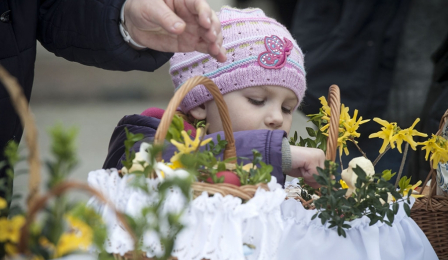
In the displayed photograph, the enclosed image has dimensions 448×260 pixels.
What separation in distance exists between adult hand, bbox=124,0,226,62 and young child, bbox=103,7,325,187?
0.90 feet

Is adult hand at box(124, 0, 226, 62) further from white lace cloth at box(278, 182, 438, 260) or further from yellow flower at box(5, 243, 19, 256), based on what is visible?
yellow flower at box(5, 243, 19, 256)

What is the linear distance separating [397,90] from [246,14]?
3.84 ft

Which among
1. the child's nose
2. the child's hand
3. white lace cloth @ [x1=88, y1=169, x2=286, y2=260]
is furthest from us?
the child's nose

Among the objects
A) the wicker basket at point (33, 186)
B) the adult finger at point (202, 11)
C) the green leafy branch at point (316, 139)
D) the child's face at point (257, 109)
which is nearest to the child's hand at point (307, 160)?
the green leafy branch at point (316, 139)

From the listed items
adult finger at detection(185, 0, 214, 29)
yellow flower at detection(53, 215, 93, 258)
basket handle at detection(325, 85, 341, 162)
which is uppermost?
adult finger at detection(185, 0, 214, 29)

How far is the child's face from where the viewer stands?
1.48m

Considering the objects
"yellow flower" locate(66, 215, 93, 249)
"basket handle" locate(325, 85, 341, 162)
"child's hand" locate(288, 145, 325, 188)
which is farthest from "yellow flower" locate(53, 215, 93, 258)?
"child's hand" locate(288, 145, 325, 188)

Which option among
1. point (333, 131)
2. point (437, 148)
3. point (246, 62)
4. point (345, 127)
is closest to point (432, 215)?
point (437, 148)

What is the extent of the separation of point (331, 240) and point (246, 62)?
67 centimetres

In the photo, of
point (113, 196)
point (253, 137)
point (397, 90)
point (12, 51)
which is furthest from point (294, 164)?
point (397, 90)

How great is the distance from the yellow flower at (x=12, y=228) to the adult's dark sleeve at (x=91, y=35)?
797mm

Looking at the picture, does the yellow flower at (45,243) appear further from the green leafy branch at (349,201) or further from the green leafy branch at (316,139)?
the green leafy branch at (316,139)

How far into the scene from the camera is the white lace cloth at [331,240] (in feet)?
3.39

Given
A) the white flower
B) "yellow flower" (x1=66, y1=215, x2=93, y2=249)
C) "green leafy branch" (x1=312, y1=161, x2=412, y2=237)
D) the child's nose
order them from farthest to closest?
the child's nose
the white flower
"green leafy branch" (x1=312, y1=161, x2=412, y2=237)
"yellow flower" (x1=66, y1=215, x2=93, y2=249)
